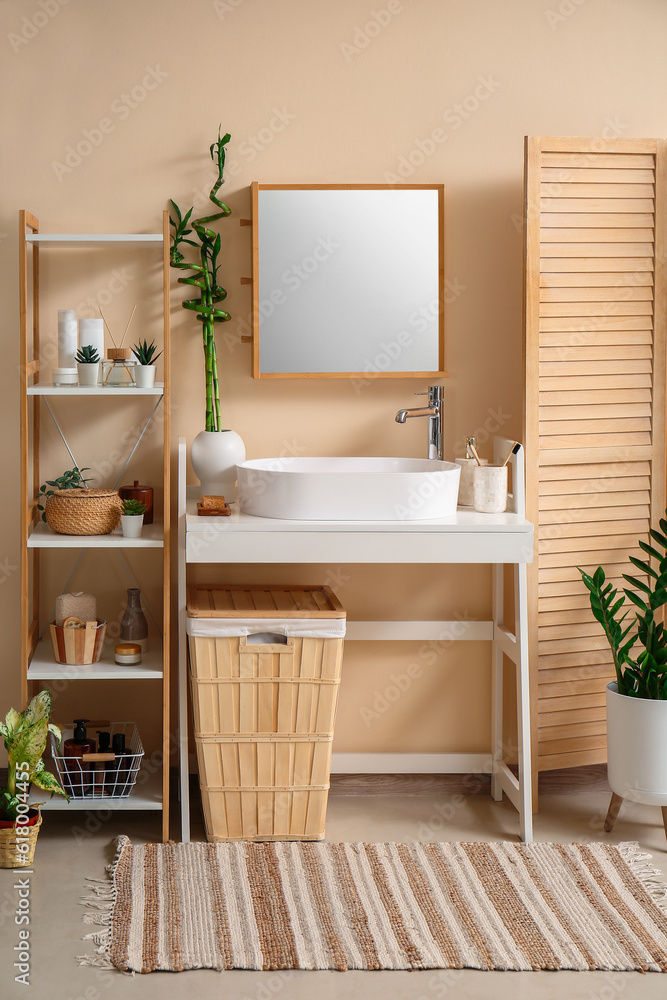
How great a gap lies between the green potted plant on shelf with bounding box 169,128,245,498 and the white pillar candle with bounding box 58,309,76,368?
341mm

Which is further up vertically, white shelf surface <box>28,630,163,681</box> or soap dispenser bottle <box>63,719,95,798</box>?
white shelf surface <box>28,630,163,681</box>

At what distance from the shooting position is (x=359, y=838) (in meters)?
2.63

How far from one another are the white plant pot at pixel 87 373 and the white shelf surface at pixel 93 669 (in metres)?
0.78

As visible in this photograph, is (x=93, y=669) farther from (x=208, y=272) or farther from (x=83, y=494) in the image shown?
(x=208, y=272)

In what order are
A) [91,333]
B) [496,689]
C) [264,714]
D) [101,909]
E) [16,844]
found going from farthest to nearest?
[496,689] < [91,333] < [264,714] < [16,844] < [101,909]

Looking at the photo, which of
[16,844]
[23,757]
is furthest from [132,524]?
[16,844]

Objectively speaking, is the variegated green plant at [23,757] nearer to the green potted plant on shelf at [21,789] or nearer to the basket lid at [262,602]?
the green potted plant on shelf at [21,789]

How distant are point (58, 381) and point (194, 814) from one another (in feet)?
4.32

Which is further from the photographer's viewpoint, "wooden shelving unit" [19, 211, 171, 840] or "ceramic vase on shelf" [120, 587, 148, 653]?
"ceramic vase on shelf" [120, 587, 148, 653]

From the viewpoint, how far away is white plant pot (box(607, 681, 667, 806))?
2514 mm

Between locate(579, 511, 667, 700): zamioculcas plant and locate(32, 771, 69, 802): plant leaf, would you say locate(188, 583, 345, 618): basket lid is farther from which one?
locate(579, 511, 667, 700): zamioculcas plant

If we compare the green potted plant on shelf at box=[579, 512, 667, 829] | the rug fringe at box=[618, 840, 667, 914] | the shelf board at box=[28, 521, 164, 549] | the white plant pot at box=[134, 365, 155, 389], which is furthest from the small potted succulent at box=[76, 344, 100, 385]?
the rug fringe at box=[618, 840, 667, 914]

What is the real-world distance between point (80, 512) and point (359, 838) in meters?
1.19

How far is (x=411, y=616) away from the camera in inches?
116
